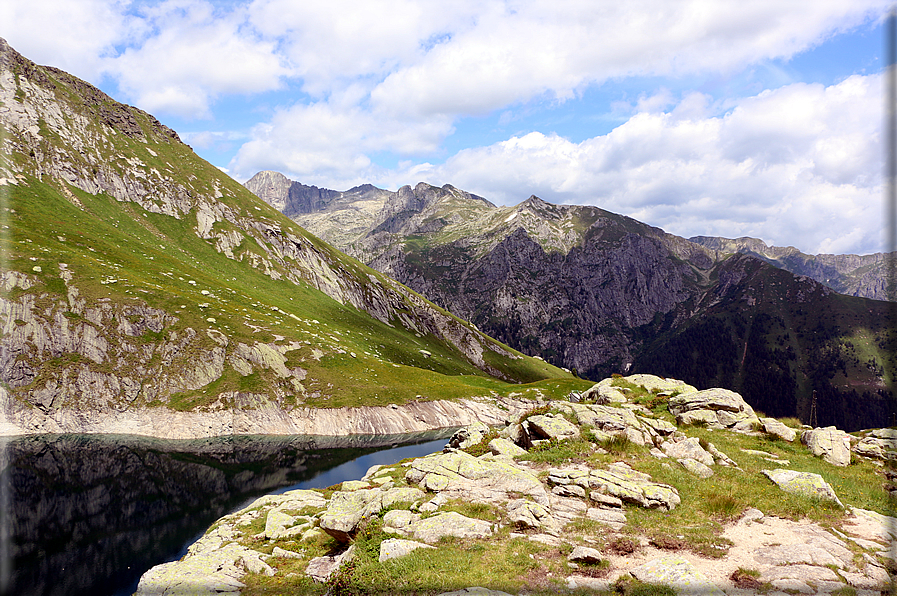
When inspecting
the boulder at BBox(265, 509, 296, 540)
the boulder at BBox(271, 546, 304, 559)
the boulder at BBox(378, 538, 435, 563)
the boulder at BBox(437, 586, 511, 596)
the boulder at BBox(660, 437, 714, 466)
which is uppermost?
the boulder at BBox(660, 437, 714, 466)

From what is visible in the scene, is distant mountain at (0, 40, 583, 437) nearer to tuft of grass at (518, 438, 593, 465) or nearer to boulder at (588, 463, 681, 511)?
tuft of grass at (518, 438, 593, 465)

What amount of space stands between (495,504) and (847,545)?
1326 cm

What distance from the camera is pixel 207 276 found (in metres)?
134

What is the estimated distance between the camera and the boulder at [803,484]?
18.5 m

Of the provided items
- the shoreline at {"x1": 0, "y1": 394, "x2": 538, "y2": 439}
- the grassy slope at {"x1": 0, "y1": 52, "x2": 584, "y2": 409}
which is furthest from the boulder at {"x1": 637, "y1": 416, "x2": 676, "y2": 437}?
the grassy slope at {"x1": 0, "y1": 52, "x2": 584, "y2": 409}

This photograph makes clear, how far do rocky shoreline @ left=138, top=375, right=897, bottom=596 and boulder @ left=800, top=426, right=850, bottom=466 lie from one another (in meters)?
0.09

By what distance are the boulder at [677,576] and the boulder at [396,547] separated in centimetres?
770

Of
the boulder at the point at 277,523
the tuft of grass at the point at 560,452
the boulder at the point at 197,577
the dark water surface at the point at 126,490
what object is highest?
the tuft of grass at the point at 560,452

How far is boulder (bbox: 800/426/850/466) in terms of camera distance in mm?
24562

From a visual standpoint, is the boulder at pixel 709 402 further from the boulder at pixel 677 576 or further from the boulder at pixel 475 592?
the boulder at pixel 475 592

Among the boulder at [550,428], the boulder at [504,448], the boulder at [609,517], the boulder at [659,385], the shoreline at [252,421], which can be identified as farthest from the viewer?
the shoreline at [252,421]

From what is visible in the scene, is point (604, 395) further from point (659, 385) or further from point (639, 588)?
point (639, 588)

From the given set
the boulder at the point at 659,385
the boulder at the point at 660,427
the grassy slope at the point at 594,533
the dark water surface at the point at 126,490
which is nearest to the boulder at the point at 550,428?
the grassy slope at the point at 594,533

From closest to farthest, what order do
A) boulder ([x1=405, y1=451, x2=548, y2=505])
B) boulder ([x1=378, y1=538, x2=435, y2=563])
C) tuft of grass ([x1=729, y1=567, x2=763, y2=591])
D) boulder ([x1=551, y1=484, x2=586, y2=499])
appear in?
tuft of grass ([x1=729, y1=567, x2=763, y2=591])
boulder ([x1=378, y1=538, x2=435, y2=563])
boulder ([x1=551, y1=484, x2=586, y2=499])
boulder ([x1=405, y1=451, x2=548, y2=505])
